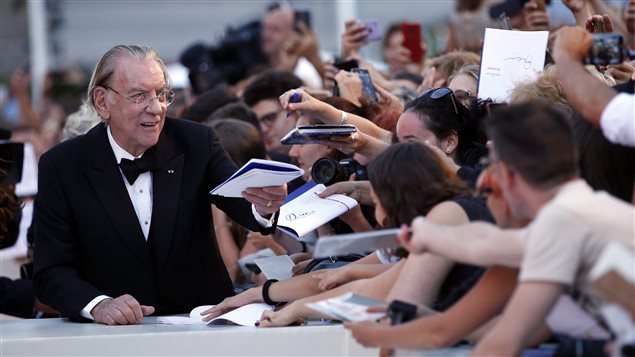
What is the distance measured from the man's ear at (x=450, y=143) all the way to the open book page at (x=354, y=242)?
1.13 metres

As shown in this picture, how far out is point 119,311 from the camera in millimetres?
4293

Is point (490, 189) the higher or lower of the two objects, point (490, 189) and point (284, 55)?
the higher

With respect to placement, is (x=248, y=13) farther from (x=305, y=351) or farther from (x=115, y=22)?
(x=305, y=351)

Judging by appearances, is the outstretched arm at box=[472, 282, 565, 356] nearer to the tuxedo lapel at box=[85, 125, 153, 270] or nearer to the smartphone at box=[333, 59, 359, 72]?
the tuxedo lapel at box=[85, 125, 153, 270]

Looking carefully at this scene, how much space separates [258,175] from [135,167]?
697 mm

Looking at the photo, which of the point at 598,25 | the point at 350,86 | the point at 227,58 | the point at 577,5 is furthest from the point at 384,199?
the point at 227,58

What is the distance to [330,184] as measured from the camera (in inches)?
187

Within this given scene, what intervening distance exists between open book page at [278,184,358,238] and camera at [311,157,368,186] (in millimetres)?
64

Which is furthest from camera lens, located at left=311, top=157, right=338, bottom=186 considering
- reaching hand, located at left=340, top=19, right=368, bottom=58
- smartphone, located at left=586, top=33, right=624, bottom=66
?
reaching hand, located at left=340, top=19, right=368, bottom=58

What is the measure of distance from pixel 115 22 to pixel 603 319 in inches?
852

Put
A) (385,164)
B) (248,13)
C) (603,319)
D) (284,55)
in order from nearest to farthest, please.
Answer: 1. (603,319)
2. (385,164)
3. (284,55)
4. (248,13)

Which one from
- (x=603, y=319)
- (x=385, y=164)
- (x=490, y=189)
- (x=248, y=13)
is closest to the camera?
(x=603, y=319)

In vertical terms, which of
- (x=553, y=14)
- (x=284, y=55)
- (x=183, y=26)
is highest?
(x=553, y=14)

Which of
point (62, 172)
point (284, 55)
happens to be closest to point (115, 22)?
point (284, 55)
